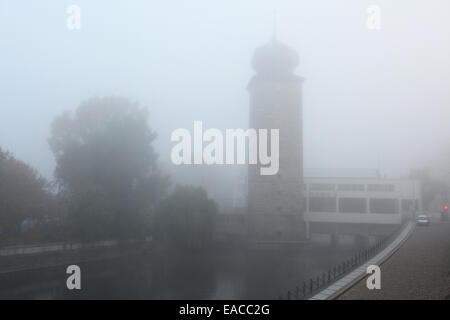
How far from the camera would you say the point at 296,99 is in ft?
155

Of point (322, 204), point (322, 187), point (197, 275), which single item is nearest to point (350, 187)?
point (322, 187)

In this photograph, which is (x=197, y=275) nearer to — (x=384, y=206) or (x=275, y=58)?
(x=275, y=58)

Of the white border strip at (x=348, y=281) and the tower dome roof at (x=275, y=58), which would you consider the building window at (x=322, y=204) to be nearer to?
the tower dome roof at (x=275, y=58)

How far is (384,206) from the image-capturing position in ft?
164

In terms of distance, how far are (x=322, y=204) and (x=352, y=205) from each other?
3.23 m

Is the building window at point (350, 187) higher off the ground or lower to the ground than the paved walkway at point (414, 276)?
higher

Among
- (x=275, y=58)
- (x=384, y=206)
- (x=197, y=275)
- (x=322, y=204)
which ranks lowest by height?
(x=197, y=275)

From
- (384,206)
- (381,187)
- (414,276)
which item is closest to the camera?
(414,276)

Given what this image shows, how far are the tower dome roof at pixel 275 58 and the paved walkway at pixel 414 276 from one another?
24801mm

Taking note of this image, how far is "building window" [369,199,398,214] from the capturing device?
164 ft

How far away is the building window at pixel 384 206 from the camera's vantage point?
49.8 meters

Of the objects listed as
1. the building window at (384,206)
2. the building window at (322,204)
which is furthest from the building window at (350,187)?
the building window at (384,206)
